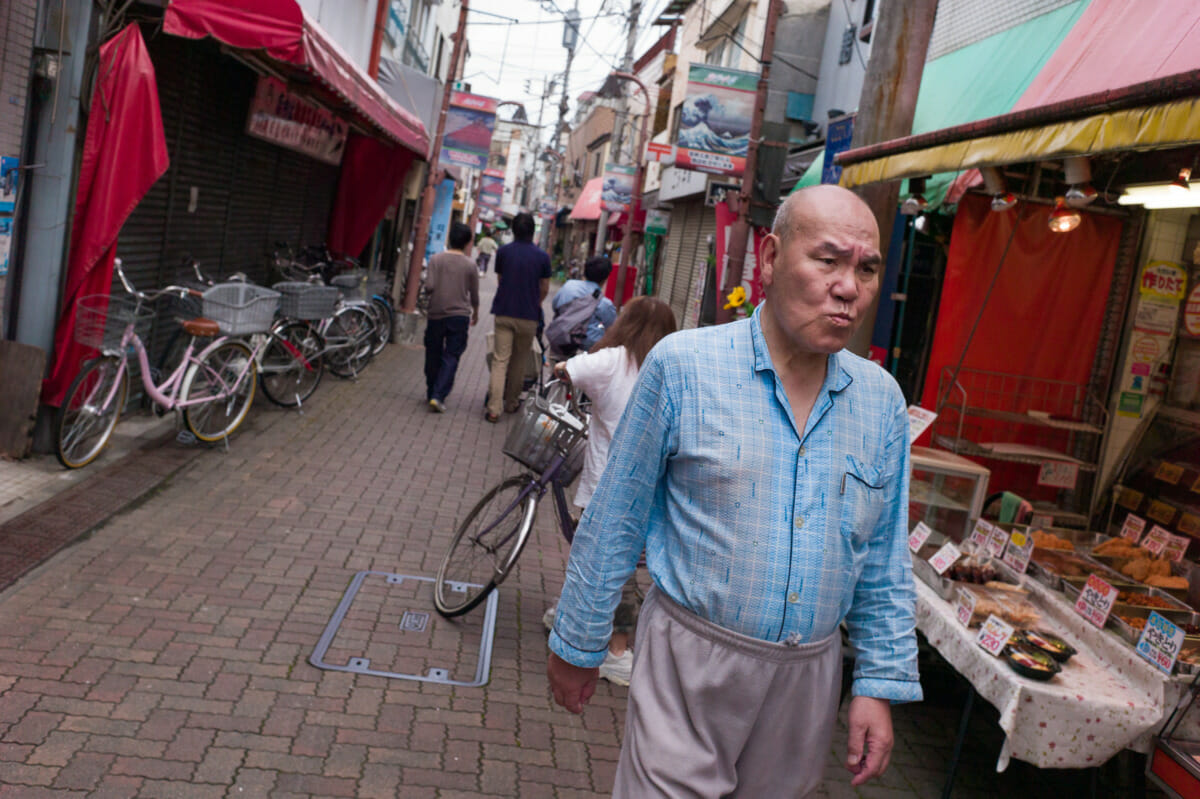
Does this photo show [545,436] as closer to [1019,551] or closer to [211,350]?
[1019,551]

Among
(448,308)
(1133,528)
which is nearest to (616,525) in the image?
(1133,528)

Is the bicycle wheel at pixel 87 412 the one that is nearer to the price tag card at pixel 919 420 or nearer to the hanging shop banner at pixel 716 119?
the price tag card at pixel 919 420

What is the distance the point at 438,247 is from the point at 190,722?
2537 centimetres

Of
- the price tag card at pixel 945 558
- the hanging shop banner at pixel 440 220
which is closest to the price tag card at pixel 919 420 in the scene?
the price tag card at pixel 945 558

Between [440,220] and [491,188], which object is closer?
[440,220]

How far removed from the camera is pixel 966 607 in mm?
4387

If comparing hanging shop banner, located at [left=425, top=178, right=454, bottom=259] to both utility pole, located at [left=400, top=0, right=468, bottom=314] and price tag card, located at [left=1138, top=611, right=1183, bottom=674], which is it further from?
price tag card, located at [left=1138, top=611, right=1183, bottom=674]

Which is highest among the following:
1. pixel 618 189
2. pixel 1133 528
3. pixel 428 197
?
pixel 618 189

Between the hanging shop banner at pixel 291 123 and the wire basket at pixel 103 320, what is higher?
the hanging shop banner at pixel 291 123

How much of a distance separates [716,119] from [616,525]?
12404 millimetres

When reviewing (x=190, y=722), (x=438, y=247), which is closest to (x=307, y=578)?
(x=190, y=722)

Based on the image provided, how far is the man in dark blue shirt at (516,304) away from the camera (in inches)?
439

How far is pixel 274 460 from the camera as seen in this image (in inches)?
330

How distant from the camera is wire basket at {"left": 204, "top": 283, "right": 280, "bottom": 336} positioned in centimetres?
802
